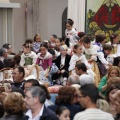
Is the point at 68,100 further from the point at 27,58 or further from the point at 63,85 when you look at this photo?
the point at 27,58

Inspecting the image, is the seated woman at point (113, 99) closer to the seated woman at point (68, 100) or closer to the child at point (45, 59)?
the seated woman at point (68, 100)

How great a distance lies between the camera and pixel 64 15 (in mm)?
29625

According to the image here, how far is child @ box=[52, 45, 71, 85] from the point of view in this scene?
1555 centimetres

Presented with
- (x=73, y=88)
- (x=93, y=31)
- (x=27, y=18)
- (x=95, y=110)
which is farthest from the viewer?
(x=27, y=18)

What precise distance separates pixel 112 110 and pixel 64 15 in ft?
67.7

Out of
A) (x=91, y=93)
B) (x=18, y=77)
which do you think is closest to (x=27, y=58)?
(x=18, y=77)

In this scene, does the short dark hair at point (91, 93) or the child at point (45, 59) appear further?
the child at point (45, 59)

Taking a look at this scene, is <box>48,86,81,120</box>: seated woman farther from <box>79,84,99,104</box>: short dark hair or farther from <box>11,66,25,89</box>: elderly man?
<box>11,66,25,89</box>: elderly man

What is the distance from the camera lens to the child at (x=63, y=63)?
612 inches

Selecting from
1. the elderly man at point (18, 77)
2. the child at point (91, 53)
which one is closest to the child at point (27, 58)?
the child at point (91, 53)

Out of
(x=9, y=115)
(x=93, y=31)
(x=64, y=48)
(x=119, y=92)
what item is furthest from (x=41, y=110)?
(x=93, y=31)

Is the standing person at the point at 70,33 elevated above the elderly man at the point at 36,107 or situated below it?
above

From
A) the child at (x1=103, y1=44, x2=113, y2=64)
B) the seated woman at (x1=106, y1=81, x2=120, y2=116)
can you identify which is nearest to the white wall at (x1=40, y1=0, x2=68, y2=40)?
the child at (x1=103, y1=44, x2=113, y2=64)

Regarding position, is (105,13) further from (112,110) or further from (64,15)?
(112,110)
